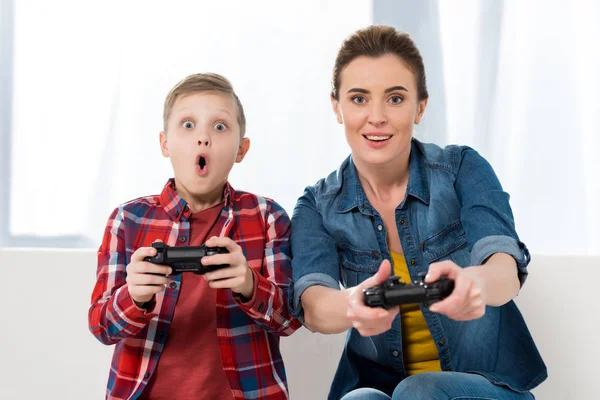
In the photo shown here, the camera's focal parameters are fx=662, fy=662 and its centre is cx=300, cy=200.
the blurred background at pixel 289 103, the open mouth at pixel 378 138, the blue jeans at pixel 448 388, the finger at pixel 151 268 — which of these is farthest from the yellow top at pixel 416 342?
the blurred background at pixel 289 103

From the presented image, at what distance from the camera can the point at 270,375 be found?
1.21 meters

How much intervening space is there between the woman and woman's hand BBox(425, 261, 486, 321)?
0.67 ft

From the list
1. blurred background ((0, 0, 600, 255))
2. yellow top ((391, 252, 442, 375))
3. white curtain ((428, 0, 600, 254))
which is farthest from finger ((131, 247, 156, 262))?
white curtain ((428, 0, 600, 254))

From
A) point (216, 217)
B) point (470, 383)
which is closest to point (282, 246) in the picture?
point (216, 217)

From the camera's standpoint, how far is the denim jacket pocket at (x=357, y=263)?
1210mm

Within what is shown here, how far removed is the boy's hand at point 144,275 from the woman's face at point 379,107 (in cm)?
42

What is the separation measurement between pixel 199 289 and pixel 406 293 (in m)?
0.51

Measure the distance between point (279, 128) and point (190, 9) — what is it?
17.4 inches

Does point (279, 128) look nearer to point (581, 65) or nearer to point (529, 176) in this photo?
point (529, 176)

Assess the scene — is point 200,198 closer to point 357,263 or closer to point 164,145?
point 164,145

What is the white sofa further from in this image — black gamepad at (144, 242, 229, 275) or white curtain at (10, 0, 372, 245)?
black gamepad at (144, 242, 229, 275)

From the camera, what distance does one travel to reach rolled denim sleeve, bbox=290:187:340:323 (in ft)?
3.75

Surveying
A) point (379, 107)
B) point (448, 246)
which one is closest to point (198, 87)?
point (379, 107)

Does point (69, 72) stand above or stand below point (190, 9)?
below
